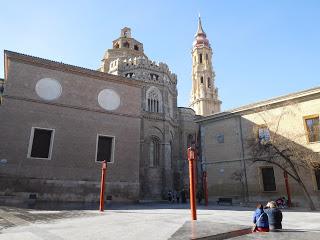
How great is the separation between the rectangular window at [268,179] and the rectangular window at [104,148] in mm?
11471

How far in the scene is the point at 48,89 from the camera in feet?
67.1

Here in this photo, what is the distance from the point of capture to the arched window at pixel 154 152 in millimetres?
33622

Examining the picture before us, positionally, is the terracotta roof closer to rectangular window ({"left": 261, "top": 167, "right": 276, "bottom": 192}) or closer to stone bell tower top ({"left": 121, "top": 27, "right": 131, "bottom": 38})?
rectangular window ({"left": 261, "top": 167, "right": 276, "bottom": 192})

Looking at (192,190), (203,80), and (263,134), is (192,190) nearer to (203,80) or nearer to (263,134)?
(263,134)

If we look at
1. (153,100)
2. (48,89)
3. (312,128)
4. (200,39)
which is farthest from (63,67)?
(200,39)

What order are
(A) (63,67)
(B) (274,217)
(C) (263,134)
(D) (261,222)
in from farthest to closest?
1. (C) (263,134)
2. (A) (63,67)
3. (B) (274,217)
4. (D) (261,222)

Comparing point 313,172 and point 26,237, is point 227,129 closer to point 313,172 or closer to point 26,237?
point 313,172

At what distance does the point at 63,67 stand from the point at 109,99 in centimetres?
412

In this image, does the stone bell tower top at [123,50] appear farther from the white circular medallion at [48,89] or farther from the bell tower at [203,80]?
the white circular medallion at [48,89]

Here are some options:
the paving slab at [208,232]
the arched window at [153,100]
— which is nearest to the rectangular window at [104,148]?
the paving slab at [208,232]

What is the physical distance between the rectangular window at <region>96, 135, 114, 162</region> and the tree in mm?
10300

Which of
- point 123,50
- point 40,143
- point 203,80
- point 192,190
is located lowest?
point 192,190

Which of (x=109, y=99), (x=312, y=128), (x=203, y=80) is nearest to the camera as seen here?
(x=312, y=128)

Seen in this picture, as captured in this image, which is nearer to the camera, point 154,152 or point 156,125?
point 154,152
